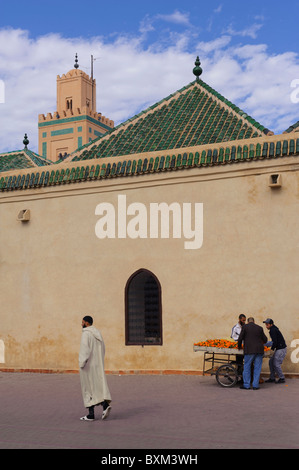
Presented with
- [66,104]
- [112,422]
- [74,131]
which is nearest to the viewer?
[112,422]

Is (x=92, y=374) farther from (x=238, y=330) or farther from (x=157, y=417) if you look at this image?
(x=238, y=330)

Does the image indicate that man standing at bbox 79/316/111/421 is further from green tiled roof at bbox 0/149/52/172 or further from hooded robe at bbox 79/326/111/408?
green tiled roof at bbox 0/149/52/172

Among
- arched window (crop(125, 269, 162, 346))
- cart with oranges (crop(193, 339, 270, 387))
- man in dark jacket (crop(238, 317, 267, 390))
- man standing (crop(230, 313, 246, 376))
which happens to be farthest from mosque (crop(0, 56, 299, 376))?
man in dark jacket (crop(238, 317, 267, 390))

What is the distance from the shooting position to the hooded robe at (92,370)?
970 centimetres

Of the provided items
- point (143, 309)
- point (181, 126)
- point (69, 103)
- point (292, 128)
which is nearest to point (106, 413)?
point (143, 309)

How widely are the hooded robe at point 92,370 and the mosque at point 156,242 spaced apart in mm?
5534

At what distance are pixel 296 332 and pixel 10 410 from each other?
275 inches

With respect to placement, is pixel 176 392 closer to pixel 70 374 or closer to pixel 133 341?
pixel 133 341

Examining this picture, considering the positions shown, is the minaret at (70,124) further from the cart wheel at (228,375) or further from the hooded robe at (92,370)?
the hooded robe at (92,370)

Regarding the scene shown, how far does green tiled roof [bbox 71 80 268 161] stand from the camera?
54.5 feet

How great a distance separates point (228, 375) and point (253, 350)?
959mm

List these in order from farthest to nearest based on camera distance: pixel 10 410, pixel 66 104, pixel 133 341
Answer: pixel 66 104
pixel 133 341
pixel 10 410
